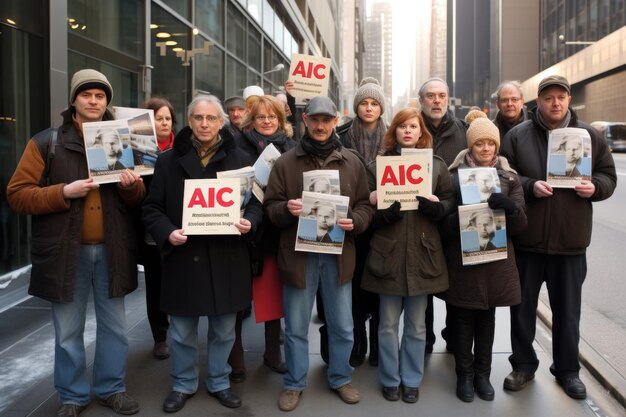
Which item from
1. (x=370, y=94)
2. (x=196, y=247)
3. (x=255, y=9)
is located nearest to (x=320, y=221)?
(x=196, y=247)

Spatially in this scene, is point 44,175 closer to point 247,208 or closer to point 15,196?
point 15,196

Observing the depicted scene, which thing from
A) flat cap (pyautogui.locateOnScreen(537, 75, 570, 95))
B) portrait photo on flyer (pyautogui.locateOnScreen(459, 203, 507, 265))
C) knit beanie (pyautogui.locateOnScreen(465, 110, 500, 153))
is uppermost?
flat cap (pyautogui.locateOnScreen(537, 75, 570, 95))

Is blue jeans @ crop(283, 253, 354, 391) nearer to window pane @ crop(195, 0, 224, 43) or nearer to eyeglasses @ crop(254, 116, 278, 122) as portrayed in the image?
eyeglasses @ crop(254, 116, 278, 122)

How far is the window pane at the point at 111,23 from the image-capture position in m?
8.26

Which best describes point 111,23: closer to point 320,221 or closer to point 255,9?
point 320,221

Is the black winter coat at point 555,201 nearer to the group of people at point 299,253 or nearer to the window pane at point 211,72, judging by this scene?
the group of people at point 299,253

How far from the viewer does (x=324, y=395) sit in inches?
184

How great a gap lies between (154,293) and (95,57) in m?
4.51

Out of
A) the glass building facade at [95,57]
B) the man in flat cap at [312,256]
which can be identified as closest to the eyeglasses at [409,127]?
the man in flat cap at [312,256]

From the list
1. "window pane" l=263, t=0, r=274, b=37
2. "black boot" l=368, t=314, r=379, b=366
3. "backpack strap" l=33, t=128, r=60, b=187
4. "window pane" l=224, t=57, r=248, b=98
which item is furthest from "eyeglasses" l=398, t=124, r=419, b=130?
"window pane" l=263, t=0, r=274, b=37

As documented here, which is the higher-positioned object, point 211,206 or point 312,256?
point 211,206

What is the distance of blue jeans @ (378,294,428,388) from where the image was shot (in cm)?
460

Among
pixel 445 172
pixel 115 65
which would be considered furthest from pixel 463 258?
pixel 115 65

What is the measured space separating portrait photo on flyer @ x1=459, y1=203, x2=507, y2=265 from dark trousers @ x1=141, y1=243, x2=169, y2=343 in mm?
2613
